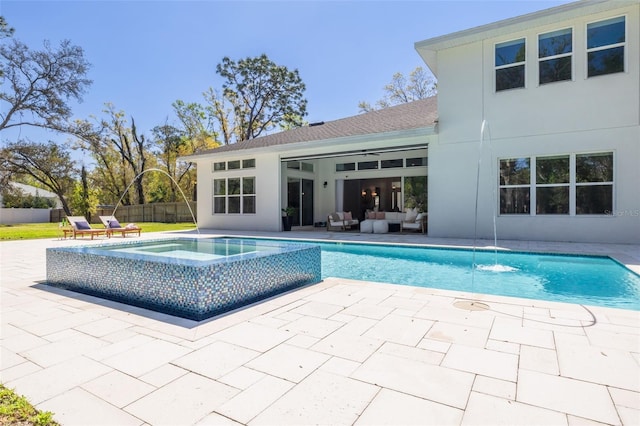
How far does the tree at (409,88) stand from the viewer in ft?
85.5

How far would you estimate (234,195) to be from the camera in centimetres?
1551

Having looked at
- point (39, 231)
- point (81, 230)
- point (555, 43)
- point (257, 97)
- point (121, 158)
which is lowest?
point (39, 231)

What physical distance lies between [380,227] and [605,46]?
8.16 m

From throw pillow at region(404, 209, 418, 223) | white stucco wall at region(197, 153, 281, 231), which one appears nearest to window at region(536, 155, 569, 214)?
throw pillow at region(404, 209, 418, 223)

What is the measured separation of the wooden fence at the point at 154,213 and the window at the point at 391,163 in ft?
40.3

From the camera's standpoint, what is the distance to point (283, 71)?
28.1m

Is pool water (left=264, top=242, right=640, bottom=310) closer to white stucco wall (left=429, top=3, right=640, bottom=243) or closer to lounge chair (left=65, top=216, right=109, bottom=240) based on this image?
white stucco wall (left=429, top=3, right=640, bottom=243)

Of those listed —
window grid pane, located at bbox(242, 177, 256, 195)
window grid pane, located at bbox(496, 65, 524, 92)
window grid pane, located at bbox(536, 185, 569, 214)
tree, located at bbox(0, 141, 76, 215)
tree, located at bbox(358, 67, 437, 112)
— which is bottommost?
window grid pane, located at bbox(536, 185, 569, 214)

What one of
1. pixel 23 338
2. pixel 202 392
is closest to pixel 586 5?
pixel 202 392

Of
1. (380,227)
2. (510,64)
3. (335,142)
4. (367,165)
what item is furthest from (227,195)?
(510,64)

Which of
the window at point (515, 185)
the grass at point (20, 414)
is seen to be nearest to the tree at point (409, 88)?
the window at point (515, 185)

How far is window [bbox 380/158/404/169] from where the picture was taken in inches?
601

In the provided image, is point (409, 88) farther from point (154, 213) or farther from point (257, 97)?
point (154, 213)

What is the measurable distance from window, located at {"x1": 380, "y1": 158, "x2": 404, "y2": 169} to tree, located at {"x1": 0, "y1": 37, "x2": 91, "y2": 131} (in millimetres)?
16776
